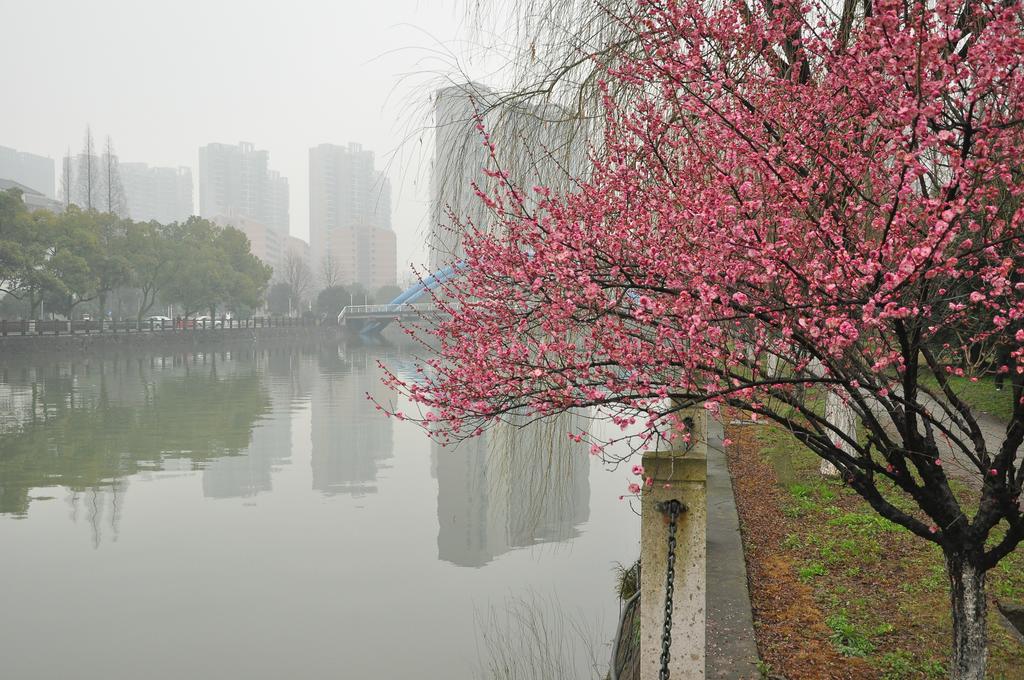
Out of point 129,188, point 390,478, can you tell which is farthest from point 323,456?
point 129,188

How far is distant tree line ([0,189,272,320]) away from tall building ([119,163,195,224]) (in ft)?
431

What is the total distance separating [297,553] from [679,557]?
6951 millimetres

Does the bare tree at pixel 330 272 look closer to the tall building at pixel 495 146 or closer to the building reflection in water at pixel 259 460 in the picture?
the building reflection in water at pixel 259 460

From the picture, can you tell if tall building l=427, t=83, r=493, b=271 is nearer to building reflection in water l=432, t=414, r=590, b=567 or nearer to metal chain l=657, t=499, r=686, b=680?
building reflection in water l=432, t=414, r=590, b=567

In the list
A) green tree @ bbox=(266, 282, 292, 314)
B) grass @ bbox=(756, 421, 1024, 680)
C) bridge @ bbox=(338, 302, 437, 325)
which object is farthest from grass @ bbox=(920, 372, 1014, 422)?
green tree @ bbox=(266, 282, 292, 314)

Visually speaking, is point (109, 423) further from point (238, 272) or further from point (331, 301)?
point (331, 301)

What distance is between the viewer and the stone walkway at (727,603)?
13.2 ft

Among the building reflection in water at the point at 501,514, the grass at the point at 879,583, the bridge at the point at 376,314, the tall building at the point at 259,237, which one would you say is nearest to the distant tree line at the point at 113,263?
the bridge at the point at 376,314

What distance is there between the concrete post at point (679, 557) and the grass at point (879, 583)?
3.80ft

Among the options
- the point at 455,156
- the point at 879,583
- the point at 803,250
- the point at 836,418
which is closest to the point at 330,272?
the point at 836,418

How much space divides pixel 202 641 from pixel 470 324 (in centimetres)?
480

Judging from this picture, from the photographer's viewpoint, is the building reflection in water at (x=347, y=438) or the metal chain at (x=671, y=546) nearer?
the metal chain at (x=671, y=546)

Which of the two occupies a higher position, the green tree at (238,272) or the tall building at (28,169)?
the tall building at (28,169)

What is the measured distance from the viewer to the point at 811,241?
3.15 meters
